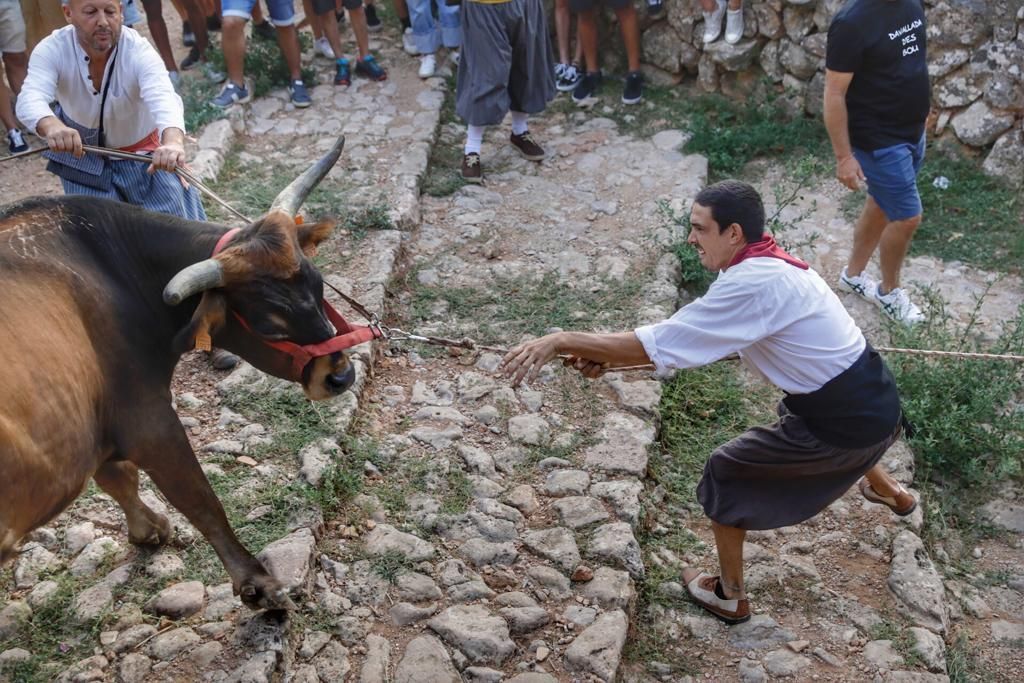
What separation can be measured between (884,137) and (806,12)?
3.10 metres

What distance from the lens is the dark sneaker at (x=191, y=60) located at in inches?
391

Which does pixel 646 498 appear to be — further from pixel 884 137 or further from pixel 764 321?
pixel 884 137

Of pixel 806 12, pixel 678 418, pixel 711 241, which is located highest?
pixel 711 241

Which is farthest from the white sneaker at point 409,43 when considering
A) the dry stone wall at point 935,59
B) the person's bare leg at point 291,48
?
the dry stone wall at point 935,59

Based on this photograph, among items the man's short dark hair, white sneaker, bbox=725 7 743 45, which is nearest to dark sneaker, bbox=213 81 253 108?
white sneaker, bbox=725 7 743 45

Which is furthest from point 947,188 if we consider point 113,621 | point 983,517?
point 113,621

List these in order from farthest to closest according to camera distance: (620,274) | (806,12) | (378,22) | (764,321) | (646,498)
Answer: (378,22) < (806,12) < (620,274) < (646,498) < (764,321)

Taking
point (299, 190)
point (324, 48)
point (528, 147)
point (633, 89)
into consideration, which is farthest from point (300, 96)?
point (299, 190)

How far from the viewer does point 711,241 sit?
161 inches

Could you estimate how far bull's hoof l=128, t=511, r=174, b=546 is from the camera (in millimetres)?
4758

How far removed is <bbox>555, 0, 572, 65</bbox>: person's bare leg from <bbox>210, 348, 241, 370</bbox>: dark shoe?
5288 millimetres

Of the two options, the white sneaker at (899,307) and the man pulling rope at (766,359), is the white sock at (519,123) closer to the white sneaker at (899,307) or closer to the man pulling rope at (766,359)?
the white sneaker at (899,307)

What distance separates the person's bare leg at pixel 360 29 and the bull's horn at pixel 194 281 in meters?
6.15

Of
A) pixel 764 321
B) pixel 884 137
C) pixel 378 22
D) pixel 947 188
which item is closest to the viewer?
pixel 764 321
